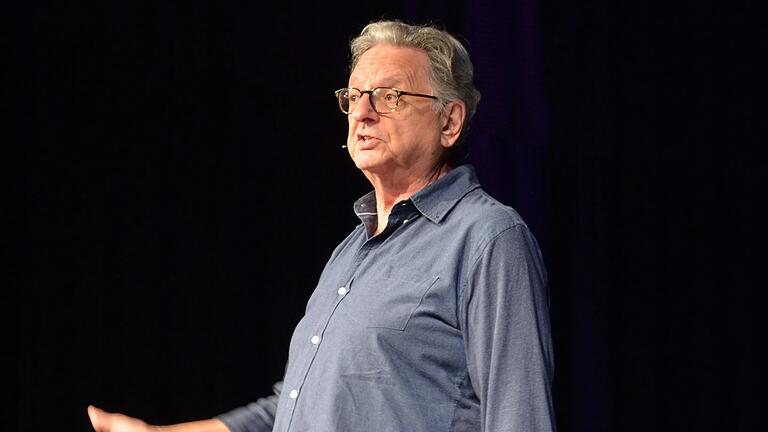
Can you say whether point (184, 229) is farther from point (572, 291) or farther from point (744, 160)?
point (744, 160)

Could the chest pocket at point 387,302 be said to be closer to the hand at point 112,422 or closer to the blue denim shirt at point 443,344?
the blue denim shirt at point 443,344

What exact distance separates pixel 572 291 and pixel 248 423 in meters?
1.70

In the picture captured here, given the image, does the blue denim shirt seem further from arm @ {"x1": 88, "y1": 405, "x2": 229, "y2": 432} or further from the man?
arm @ {"x1": 88, "y1": 405, "x2": 229, "y2": 432}

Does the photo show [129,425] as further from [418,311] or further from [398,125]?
[398,125]

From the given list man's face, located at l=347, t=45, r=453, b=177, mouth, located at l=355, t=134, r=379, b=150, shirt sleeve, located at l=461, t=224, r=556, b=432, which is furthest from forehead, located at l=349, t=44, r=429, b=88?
shirt sleeve, located at l=461, t=224, r=556, b=432

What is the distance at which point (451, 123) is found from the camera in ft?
6.39

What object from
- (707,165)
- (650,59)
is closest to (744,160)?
(707,165)

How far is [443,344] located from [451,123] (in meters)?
0.53

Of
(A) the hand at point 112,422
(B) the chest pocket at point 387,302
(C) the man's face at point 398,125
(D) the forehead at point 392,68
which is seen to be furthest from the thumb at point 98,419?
(D) the forehead at point 392,68

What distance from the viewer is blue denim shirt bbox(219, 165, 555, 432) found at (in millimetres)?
1544

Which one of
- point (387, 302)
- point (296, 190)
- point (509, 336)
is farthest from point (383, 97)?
point (296, 190)

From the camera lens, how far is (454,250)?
1.65 meters

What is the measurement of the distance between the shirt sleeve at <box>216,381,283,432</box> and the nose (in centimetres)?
57

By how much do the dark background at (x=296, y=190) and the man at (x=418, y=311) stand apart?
753mm
